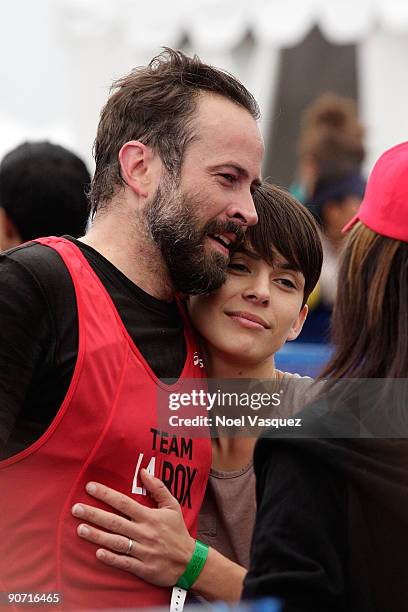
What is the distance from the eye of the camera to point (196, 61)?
7.10ft

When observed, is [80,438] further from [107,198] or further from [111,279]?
[107,198]

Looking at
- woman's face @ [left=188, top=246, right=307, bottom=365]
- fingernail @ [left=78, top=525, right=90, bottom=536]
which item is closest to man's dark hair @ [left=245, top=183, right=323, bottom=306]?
woman's face @ [left=188, top=246, right=307, bottom=365]

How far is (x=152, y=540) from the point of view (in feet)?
5.73

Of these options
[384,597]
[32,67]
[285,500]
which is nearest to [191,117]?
[285,500]

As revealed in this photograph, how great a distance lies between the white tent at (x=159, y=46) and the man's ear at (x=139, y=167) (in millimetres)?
3209

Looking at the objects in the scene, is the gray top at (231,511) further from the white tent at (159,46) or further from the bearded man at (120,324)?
the white tent at (159,46)

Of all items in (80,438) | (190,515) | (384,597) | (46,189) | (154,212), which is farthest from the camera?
(46,189)

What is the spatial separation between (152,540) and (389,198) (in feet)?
2.29

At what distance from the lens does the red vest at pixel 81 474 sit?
5.58ft

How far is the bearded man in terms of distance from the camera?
5.60 feet

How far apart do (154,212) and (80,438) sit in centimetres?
52

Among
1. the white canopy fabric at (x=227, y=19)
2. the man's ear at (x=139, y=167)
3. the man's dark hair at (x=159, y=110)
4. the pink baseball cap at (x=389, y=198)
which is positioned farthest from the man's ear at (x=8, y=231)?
the white canopy fabric at (x=227, y=19)

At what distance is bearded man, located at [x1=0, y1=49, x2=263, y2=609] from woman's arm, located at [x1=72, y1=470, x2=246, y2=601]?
0.08 ft

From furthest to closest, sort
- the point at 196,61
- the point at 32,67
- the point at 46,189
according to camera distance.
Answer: the point at 32,67
the point at 46,189
the point at 196,61
